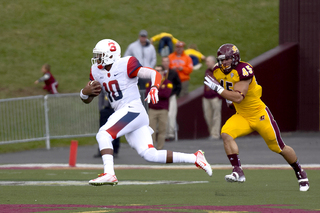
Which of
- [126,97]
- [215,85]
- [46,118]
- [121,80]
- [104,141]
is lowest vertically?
[46,118]

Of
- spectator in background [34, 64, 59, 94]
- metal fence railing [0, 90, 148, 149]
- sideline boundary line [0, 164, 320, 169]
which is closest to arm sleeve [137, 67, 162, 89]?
sideline boundary line [0, 164, 320, 169]

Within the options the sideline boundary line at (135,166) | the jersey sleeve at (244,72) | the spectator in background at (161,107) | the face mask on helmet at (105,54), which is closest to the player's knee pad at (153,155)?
the face mask on helmet at (105,54)

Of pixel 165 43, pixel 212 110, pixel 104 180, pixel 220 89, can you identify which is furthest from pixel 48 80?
pixel 104 180

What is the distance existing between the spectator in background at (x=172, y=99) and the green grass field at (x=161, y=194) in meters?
3.92

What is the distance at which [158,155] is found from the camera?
7504mm

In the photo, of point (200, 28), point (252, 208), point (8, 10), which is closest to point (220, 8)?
point (200, 28)

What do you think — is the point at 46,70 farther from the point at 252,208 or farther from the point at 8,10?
the point at 252,208

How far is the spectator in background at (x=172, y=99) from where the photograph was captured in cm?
1388

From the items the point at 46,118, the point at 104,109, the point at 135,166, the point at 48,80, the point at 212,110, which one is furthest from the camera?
the point at 48,80

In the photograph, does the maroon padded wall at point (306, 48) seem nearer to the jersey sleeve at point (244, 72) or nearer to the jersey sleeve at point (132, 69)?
the jersey sleeve at point (244, 72)

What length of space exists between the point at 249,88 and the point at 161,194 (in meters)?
1.89

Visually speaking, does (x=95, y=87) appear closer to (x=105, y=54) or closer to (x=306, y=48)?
(x=105, y=54)

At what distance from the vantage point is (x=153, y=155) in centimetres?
746

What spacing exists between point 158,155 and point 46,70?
12.7 meters
